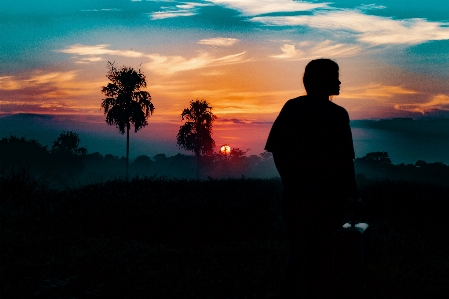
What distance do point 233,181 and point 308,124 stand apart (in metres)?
13.4

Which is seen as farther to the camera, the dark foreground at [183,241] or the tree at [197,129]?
Result: the tree at [197,129]

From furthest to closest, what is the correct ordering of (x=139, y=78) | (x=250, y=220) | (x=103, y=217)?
(x=139, y=78) < (x=250, y=220) < (x=103, y=217)

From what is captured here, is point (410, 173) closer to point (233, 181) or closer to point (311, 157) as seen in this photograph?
point (233, 181)

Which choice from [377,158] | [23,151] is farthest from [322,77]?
[23,151]

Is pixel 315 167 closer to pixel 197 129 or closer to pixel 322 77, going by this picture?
pixel 322 77

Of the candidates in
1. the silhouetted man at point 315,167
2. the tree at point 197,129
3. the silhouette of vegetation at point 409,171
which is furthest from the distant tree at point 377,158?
the silhouetted man at point 315,167

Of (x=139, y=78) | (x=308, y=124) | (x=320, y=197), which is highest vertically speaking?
(x=139, y=78)

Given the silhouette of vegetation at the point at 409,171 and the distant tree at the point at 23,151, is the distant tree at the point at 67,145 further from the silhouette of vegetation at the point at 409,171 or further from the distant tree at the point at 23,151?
the silhouette of vegetation at the point at 409,171

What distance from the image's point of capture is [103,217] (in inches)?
430

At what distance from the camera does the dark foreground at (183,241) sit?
6.30m

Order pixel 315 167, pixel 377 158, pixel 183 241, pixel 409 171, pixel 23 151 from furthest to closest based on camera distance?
pixel 23 151 < pixel 377 158 < pixel 409 171 < pixel 183 241 < pixel 315 167

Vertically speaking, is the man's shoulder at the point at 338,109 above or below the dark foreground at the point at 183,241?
above

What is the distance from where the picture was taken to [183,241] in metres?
10.4

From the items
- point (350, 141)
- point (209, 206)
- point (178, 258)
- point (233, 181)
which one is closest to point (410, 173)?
point (233, 181)
